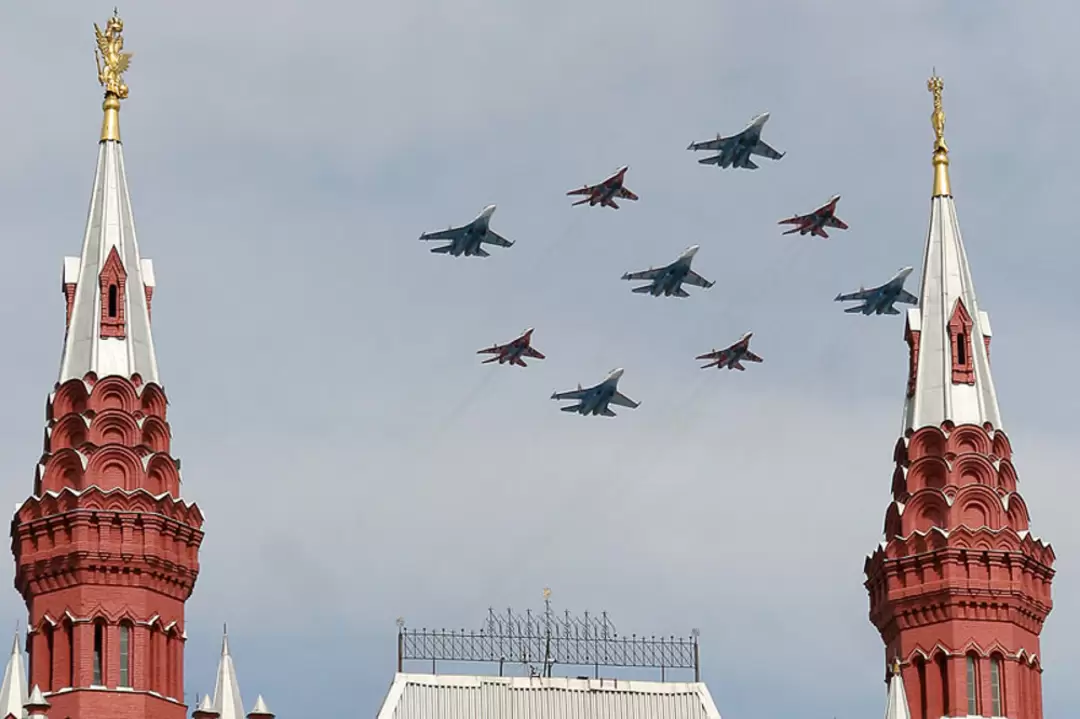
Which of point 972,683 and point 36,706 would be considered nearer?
point 36,706

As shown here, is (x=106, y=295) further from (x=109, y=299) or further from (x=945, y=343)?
(x=945, y=343)

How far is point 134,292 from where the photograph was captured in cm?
13788

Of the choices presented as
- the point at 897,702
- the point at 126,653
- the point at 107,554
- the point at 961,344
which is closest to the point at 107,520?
the point at 107,554

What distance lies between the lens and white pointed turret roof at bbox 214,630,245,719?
128m

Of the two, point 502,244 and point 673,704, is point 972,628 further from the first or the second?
point 502,244

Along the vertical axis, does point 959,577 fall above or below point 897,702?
above

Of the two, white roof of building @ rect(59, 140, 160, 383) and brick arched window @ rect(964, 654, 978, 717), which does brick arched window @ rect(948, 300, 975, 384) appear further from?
white roof of building @ rect(59, 140, 160, 383)

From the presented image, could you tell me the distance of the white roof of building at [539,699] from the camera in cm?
13950

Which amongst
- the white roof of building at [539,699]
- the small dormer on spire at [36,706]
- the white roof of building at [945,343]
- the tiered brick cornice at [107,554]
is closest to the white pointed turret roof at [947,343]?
the white roof of building at [945,343]

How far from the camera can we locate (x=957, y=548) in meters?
138

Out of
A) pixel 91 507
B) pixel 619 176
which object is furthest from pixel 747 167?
pixel 91 507

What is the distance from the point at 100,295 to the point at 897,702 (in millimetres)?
33980

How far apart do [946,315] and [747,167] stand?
17.4 m

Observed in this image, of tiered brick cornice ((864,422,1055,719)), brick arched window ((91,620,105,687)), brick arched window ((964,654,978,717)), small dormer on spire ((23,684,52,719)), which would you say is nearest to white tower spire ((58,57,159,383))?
brick arched window ((91,620,105,687))
